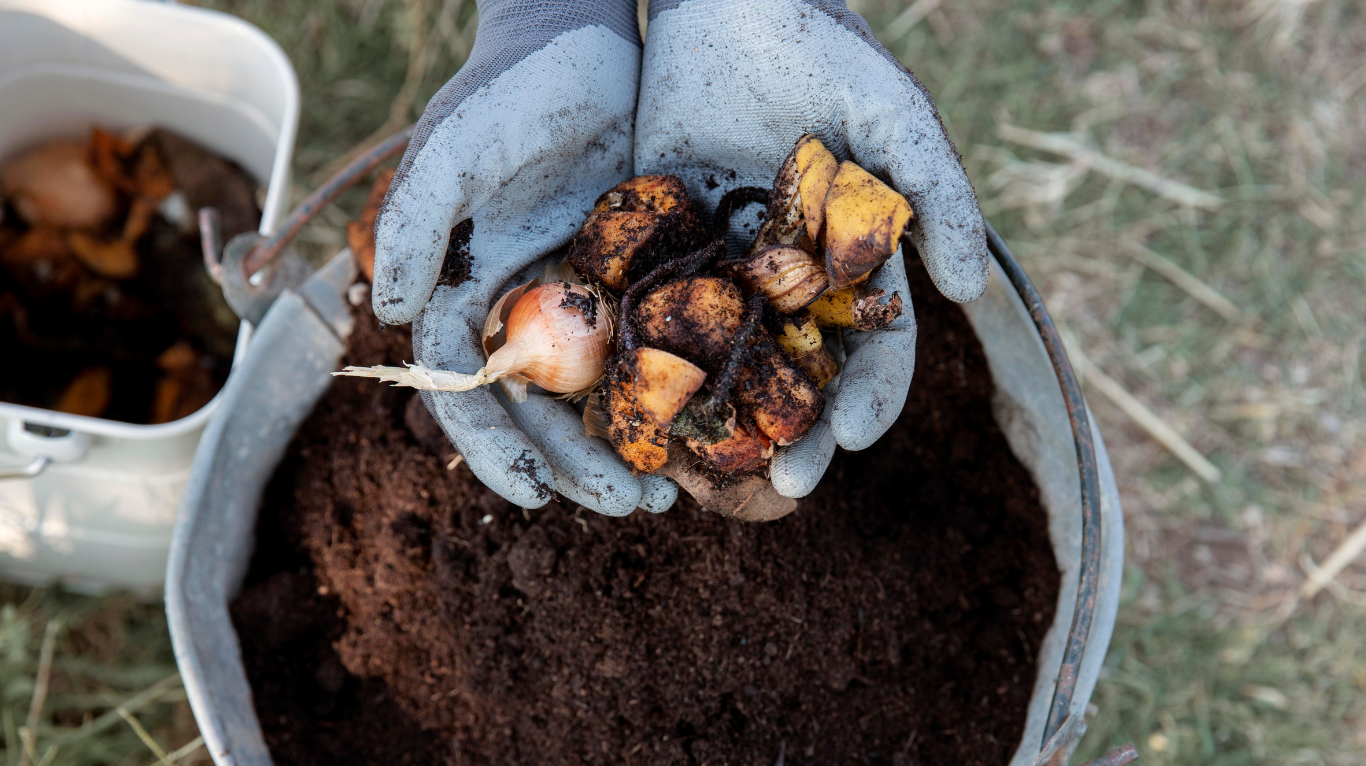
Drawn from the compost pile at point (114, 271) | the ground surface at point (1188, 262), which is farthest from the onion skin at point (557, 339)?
the ground surface at point (1188, 262)

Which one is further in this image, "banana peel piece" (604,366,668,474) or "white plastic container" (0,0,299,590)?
"white plastic container" (0,0,299,590)

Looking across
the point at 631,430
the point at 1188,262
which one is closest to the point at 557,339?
the point at 631,430

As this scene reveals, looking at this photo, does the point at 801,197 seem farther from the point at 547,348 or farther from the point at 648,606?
the point at 648,606

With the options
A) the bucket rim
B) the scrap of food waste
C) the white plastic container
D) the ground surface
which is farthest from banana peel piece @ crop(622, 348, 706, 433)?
the ground surface

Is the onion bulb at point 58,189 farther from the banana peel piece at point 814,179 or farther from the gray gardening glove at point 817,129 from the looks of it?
the banana peel piece at point 814,179

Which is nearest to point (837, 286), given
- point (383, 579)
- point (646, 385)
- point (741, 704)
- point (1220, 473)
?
point (646, 385)

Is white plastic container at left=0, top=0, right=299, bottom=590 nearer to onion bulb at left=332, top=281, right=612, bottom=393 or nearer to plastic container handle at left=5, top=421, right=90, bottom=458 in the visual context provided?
plastic container handle at left=5, top=421, right=90, bottom=458
